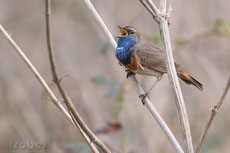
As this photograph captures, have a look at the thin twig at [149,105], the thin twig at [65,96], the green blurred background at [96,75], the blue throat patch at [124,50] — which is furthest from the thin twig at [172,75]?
the green blurred background at [96,75]

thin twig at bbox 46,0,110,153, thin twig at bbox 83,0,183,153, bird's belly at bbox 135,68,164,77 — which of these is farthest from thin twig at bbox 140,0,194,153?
bird's belly at bbox 135,68,164,77

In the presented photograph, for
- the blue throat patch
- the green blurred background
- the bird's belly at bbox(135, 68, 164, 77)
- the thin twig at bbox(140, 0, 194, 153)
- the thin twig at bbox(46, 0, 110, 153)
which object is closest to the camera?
the thin twig at bbox(46, 0, 110, 153)

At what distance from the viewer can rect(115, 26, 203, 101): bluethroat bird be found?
4.49m

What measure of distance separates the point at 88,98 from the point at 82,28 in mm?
1375

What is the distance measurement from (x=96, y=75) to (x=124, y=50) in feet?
5.86

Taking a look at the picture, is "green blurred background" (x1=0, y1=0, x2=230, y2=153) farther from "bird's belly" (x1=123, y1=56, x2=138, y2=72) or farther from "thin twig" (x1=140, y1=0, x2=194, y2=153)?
"thin twig" (x1=140, y1=0, x2=194, y2=153)

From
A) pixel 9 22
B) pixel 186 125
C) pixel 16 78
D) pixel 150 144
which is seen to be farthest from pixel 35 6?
pixel 186 125

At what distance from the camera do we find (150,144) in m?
5.59

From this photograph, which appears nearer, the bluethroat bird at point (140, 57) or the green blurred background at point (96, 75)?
the bluethroat bird at point (140, 57)

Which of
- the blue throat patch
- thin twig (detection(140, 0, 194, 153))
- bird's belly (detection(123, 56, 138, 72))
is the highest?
thin twig (detection(140, 0, 194, 153))

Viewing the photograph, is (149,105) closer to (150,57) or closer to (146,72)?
(146,72)

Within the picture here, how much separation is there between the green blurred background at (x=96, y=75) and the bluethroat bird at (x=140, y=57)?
72 centimetres

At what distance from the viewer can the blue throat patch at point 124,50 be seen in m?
4.42

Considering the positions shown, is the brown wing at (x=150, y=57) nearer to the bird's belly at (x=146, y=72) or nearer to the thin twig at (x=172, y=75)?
the bird's belly at (x=146, y=72)
